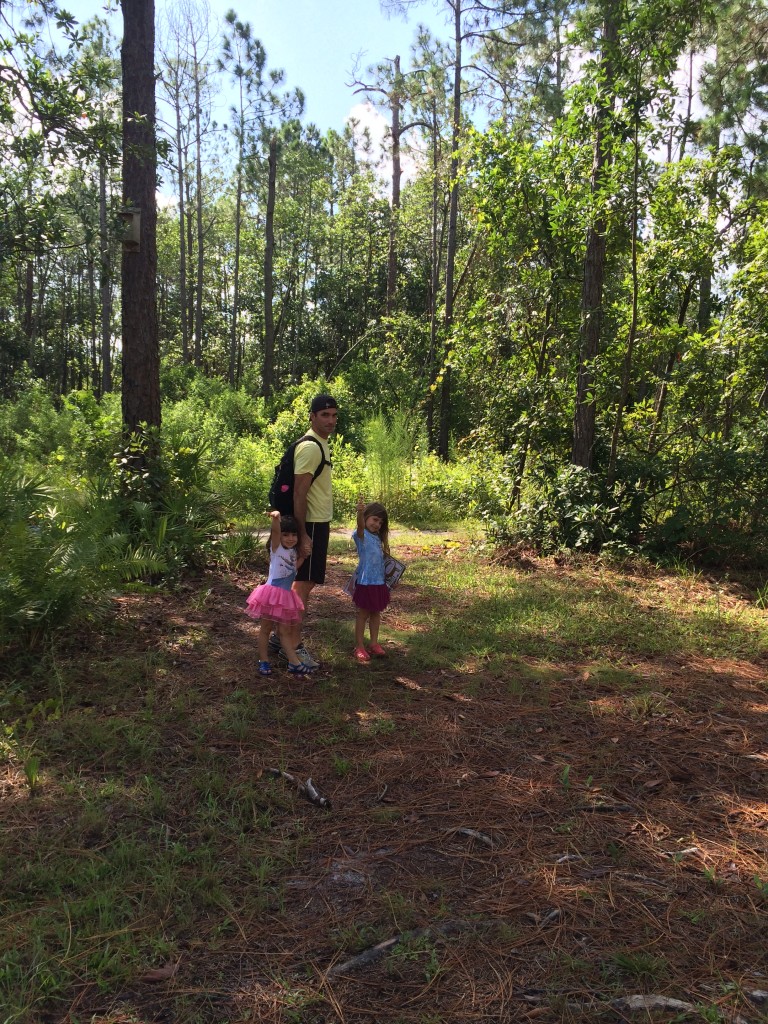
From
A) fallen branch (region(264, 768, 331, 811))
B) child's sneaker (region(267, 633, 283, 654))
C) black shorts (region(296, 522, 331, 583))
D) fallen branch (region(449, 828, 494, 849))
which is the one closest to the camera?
fallen branch (region(449, 828, 494, 849))

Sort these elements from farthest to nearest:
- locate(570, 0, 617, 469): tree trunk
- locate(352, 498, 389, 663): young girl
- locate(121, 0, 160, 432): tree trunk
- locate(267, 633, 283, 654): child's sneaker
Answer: locate(570, 0, 617, 469): tree trunk → locate(121, 0, 160, 432): tree trunk → locate(267, 633, 283, 654): child's sneaker → locate(352, 498, 389, 663): young girl

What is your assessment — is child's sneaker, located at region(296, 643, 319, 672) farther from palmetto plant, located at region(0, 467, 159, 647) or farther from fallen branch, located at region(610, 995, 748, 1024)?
fallen branch, located at region(610, 995, 748, 1024)

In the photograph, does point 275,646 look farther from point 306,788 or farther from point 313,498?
point 306,788

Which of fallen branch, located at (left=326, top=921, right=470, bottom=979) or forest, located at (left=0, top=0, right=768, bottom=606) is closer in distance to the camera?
fallen branch, located at (left=326, top=921, right=470, bottom=979)

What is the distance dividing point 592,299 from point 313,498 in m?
5.33

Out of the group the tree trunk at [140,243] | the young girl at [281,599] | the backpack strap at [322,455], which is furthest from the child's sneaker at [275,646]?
the tree trunk at [140,243]

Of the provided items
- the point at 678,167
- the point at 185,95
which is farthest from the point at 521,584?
the point at 185,95

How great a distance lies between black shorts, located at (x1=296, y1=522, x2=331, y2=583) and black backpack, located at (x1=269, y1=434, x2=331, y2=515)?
0.71ft

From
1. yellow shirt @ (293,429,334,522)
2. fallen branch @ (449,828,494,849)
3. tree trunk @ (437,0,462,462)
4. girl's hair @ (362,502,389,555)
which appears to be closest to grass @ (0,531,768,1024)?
fallen branch @ (449,828,494,849)

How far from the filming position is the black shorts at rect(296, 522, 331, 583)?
4690mm

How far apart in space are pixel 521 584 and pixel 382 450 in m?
5.63

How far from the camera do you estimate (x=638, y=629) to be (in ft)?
18.8

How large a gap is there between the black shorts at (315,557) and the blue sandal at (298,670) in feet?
1.98

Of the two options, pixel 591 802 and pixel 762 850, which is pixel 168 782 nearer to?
pixel 591 802
